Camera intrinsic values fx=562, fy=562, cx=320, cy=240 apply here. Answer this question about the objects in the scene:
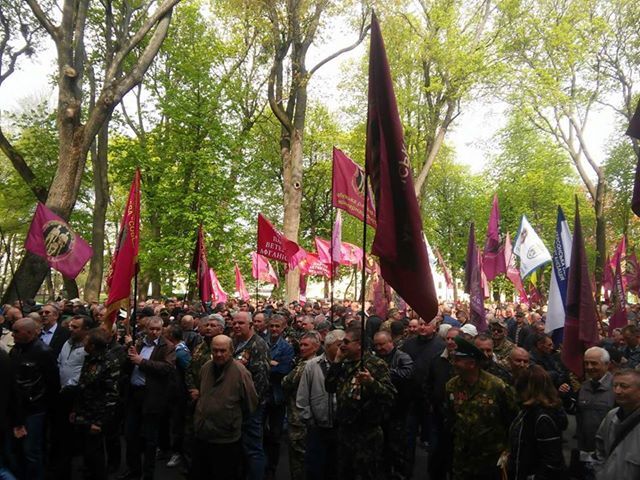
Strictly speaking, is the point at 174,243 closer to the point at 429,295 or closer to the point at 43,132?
the point at 43,132

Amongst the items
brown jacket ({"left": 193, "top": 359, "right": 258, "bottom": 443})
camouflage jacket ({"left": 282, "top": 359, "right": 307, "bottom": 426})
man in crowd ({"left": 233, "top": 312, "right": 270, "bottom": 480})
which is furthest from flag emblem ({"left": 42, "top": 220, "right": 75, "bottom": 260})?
camouflage jacket ({"left": 282, "top": 359, "right": 307, "bottom": 426})

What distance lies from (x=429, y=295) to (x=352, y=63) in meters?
31.6

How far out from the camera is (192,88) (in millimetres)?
26531

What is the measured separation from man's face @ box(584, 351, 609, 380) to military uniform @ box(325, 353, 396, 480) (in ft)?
7.45

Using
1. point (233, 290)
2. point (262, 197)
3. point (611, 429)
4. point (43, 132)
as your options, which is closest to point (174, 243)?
point (43, 132)

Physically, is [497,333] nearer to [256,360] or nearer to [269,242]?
[256,360]

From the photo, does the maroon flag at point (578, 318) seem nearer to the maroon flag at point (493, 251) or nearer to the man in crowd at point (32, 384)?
the man in crowd at point (32, 384)

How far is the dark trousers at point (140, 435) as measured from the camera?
6.64 metres

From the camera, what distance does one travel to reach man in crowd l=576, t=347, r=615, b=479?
580cm

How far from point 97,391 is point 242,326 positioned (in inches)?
66.7

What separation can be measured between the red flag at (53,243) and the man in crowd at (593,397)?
9.19 meters

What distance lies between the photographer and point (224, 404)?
5.33 meters

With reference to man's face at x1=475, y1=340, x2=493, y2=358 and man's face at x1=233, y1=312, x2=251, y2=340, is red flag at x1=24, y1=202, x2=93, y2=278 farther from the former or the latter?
man's face at x1=475, y1=340, x2=493, y2=358

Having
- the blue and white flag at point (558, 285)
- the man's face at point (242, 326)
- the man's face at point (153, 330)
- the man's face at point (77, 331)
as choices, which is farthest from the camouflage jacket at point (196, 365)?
the blue and white flag at point (558, 285)
